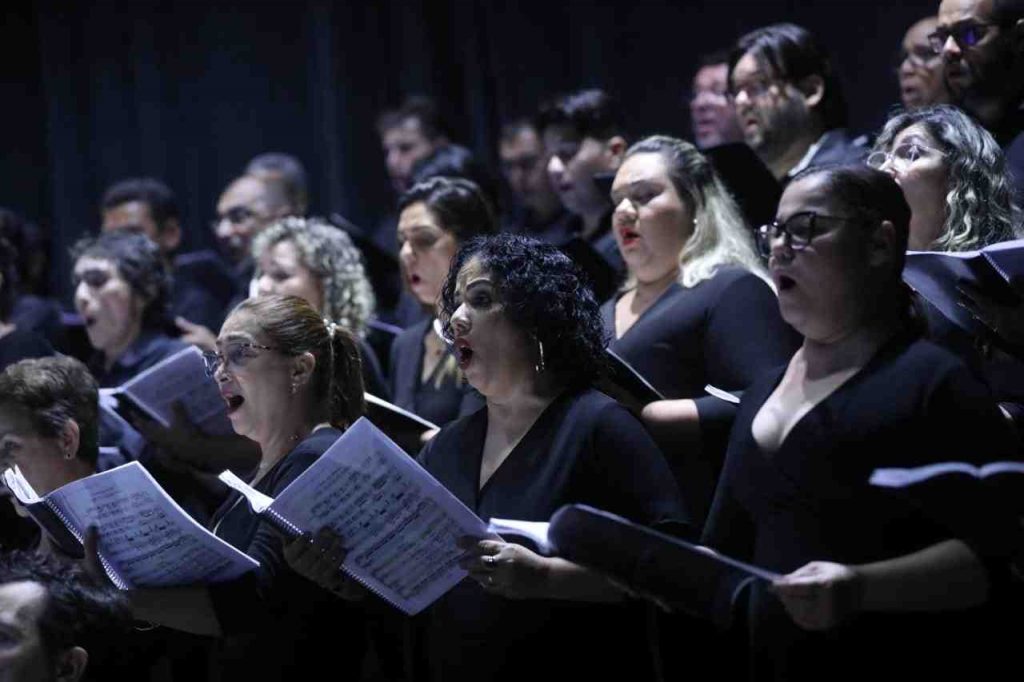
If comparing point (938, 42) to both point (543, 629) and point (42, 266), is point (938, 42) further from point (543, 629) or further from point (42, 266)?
point (42, 266)

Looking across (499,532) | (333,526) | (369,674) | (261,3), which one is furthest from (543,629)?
(261,3)

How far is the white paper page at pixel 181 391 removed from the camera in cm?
350

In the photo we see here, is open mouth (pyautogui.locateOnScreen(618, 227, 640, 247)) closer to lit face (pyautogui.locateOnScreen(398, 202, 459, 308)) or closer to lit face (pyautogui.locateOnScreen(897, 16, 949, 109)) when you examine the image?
lit face (pyautogui.locateOnScreen(398, 202, 459, 308))

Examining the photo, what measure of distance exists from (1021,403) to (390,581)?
103 centimetres

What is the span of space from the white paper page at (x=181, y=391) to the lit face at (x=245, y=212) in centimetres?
161

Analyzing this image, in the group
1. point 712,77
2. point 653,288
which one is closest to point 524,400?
point 653,288

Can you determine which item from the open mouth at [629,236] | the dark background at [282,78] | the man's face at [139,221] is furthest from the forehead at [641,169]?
the man's face at [139,221]

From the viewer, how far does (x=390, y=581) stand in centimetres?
261

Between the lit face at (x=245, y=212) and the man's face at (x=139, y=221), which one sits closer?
the lit face at (x=245, y=212)

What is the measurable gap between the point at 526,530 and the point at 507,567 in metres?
0.10

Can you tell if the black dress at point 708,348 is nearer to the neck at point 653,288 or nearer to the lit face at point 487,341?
the neck at point 653,288

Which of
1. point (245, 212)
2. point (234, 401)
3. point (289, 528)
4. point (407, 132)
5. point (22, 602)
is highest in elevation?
point (407, 132)

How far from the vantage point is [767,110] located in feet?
12.3

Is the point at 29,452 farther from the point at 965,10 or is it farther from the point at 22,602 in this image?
the point at 965,10
